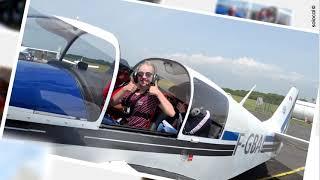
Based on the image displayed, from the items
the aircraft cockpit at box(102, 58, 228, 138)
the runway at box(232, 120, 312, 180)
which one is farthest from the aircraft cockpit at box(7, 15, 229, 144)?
the runway at box(232, 120, 312, 180)

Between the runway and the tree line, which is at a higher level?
the tree line

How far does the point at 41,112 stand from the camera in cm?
219

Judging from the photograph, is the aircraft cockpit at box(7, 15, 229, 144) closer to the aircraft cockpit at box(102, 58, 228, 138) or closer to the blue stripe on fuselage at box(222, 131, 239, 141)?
the aircraft cockpit at box(102, 58, 228, 138)

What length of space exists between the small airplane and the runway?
0.14 feet

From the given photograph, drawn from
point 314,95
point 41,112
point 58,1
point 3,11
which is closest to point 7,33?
point 3,11

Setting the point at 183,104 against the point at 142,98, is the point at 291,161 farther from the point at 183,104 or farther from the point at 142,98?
the point at 142,98

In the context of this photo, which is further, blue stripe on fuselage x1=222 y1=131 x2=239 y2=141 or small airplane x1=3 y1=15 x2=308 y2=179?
blue stripe on fuselage x1=222 y1=131 x2=239 y2=141

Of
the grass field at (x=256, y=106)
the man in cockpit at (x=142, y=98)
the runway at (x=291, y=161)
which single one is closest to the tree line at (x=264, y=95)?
the grass field at (x=256, y=106)

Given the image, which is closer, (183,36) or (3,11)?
(183,36)

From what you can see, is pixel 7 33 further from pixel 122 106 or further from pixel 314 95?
pixel 314 95

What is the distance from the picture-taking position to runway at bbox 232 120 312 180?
7.34 ft

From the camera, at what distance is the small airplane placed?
86.1 inches

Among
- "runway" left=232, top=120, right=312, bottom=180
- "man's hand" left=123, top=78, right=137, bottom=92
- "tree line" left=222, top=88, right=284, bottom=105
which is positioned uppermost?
"tree line" left=222, top=88, right=284, bottom=105

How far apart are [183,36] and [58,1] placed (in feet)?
2.51
